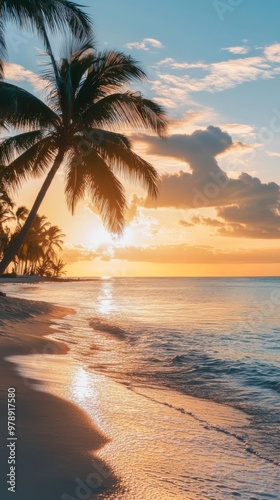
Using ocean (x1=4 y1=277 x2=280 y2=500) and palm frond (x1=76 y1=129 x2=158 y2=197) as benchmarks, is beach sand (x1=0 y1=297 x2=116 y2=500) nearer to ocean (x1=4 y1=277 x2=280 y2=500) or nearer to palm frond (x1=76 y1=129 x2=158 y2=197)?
ocean (x1=4 y1=277 x2=280 y2=500)

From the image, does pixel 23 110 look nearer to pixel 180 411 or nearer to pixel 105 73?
pixel 105 73

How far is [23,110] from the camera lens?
16969 mm

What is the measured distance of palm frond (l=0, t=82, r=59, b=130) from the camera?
1608 cm

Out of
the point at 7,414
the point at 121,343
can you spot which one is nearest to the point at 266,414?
the point at 7,414

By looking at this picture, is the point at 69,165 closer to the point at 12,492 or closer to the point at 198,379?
the point at 198,379

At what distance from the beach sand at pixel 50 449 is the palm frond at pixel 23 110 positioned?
10624 millimetres

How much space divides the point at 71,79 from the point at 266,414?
1459 centimetres

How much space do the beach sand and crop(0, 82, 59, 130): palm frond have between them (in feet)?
34.9

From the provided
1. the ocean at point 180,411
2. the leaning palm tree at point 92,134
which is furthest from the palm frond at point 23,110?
the ocean at point 180,411

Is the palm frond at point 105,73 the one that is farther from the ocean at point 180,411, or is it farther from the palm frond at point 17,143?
the ocean at point 180,411

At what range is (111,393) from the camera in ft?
24.7

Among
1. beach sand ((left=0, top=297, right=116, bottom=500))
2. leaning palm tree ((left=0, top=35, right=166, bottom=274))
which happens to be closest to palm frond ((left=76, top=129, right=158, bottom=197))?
leaning palm tree ((left=0, top=35, right=166, bottom=274))

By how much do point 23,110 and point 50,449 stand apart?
14295mm

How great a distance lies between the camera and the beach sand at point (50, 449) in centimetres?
381
